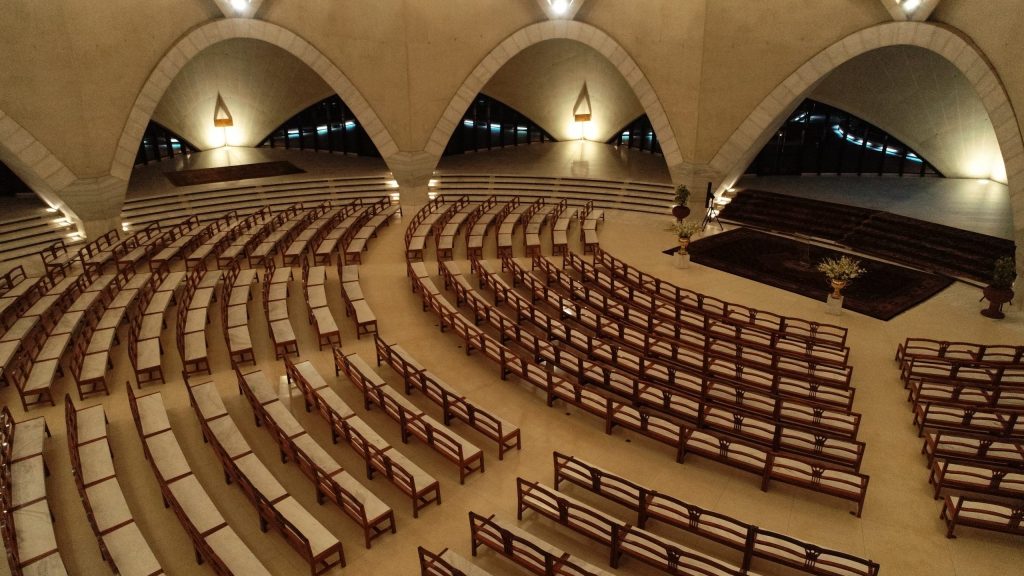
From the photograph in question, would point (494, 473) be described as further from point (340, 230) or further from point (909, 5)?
point (909, 5)

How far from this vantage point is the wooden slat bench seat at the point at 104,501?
20.9 ft

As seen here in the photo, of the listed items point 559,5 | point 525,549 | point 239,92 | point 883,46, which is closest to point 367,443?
point 525,549

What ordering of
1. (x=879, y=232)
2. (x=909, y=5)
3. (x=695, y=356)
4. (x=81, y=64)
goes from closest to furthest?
1. (x=695, y=356)
2. (x=909, y=5)
3. (x=81, y=64)
4. (x=879, y=232)

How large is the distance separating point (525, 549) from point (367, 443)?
8.00ft

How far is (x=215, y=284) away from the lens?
13641 mm

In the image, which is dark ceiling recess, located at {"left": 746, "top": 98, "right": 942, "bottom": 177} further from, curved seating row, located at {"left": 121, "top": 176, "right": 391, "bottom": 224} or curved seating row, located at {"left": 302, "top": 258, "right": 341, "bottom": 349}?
curved seating row, located at {"left": 302, "top": 258, "right": 341, "bottom": 349}

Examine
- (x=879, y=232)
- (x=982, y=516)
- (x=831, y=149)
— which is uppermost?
(x=831, y=149)

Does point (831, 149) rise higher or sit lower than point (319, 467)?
higher

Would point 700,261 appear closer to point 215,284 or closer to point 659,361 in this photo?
point 659,361

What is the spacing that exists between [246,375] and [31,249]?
1208 centimetres

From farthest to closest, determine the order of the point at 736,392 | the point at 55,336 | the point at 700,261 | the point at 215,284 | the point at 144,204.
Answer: the point at 144,204 < the point at 700,261 < the point at 215,284 < the point at 55,336 < the point at 736,392

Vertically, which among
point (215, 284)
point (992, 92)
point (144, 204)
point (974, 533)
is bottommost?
point (974, 533)

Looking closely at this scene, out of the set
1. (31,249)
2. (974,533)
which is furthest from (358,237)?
(974,533)

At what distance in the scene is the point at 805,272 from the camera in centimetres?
1570
